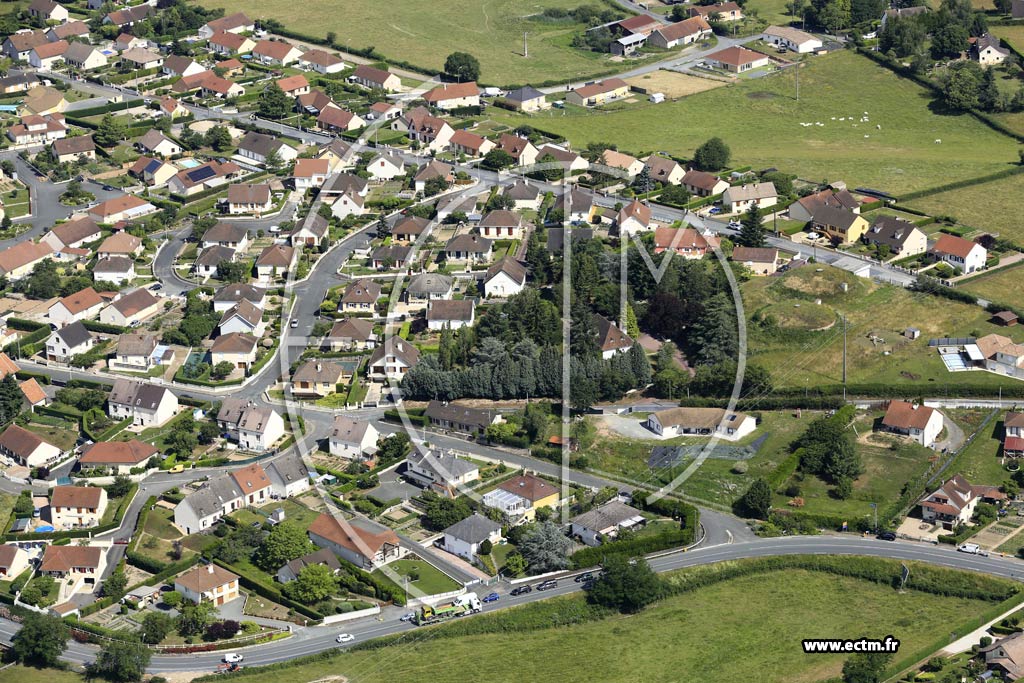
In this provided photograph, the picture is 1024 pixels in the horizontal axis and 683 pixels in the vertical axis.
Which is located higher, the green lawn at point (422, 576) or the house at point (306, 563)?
the house at point (306, 563)

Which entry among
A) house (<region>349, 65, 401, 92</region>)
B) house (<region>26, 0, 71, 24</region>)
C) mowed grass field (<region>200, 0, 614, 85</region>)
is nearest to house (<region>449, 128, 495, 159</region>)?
house (<region>349, 65, 401, 92</region>)

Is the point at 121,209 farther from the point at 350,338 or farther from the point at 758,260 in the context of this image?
the point at 758,260

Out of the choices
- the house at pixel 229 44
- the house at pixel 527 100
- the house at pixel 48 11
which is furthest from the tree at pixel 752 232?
the house at pixel 48 11

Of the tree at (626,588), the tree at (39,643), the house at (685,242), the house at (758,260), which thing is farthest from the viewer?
the house at (685,242)

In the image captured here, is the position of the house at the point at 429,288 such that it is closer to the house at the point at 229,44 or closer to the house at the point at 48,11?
the house at the point at 229,44

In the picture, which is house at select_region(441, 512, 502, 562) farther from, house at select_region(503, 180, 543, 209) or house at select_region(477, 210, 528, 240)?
house at select_region(503, 180, 543, 209)

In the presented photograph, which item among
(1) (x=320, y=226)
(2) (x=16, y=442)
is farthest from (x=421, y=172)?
(2) (x=16, y=442)

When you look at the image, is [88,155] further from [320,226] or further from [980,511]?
[980,511]
